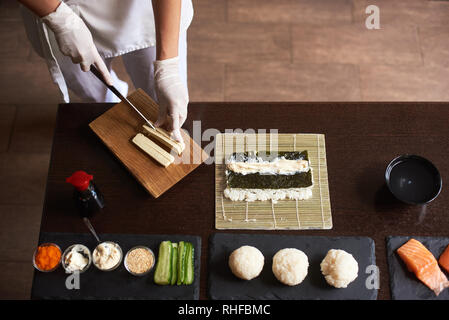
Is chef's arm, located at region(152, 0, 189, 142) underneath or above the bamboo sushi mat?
above

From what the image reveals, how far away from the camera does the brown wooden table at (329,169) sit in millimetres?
1527

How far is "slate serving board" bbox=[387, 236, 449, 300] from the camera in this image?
143 cm

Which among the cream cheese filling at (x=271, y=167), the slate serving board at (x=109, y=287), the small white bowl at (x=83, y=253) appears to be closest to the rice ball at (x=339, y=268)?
the cream cheese filling at (x=271, y=167)

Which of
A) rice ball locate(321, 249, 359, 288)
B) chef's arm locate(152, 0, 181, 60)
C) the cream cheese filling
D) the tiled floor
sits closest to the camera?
rice ball locate(321, 249, 359, 288)

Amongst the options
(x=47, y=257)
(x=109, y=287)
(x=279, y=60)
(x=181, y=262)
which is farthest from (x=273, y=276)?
(x=279, y=60)

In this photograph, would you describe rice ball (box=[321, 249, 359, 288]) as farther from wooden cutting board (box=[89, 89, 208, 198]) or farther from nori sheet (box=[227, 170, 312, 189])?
wooden cutting board (box=[89, 89, 208, 198])

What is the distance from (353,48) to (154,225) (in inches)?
85.3

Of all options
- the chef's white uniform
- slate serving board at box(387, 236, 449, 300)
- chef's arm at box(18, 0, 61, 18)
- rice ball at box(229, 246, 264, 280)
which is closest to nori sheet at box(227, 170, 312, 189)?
rice ball at box(229, 246, 264, 280)

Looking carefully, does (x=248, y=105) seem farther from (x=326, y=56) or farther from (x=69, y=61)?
(x=326, y=56)

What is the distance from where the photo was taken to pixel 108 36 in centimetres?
171

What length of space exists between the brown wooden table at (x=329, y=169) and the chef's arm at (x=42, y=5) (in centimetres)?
41

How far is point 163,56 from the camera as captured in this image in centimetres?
160

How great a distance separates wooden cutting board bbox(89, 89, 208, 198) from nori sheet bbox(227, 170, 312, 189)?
16 centimetres
